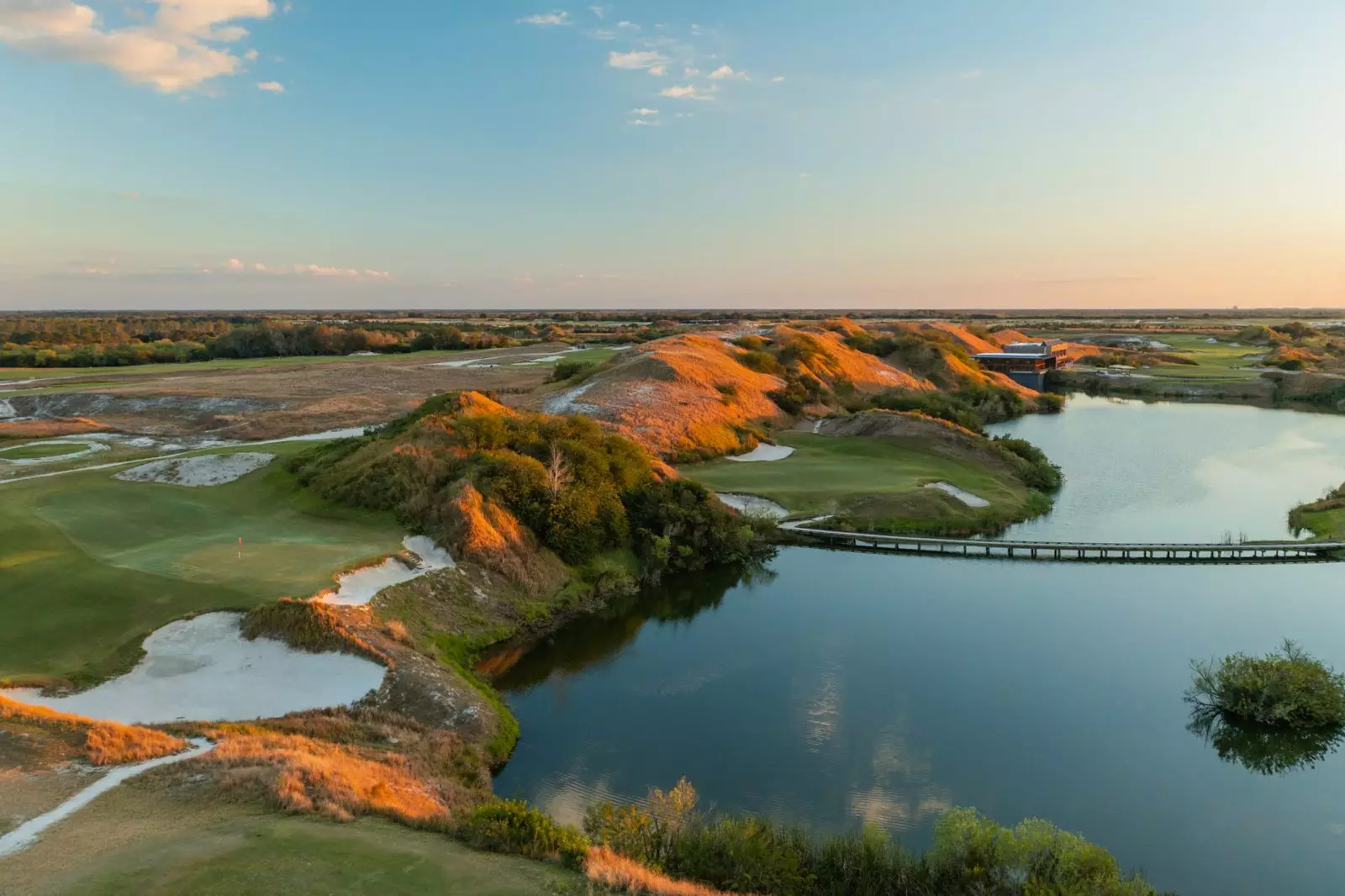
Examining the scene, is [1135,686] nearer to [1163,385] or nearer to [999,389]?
[999,389]

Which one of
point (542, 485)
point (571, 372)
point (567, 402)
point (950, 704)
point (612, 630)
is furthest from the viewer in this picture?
point (571, 372)

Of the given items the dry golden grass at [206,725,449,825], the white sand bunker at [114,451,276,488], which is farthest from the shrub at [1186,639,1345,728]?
the white sand bunker at [114,451,276,488]

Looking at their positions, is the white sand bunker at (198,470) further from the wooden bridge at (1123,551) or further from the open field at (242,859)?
the wooden bridge at (1123,551)

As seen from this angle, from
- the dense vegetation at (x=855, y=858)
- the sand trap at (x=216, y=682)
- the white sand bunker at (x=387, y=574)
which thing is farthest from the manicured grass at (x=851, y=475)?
the dense vegetation at (x=855, y=858)

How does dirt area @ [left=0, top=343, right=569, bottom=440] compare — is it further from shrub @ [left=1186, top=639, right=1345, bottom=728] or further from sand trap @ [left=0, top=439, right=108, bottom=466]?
shrub @ [left=1186, top=639, right=1345, bottom=728]

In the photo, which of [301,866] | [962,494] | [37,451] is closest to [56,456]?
[37,451]

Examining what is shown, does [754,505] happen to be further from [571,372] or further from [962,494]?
[571,372]
